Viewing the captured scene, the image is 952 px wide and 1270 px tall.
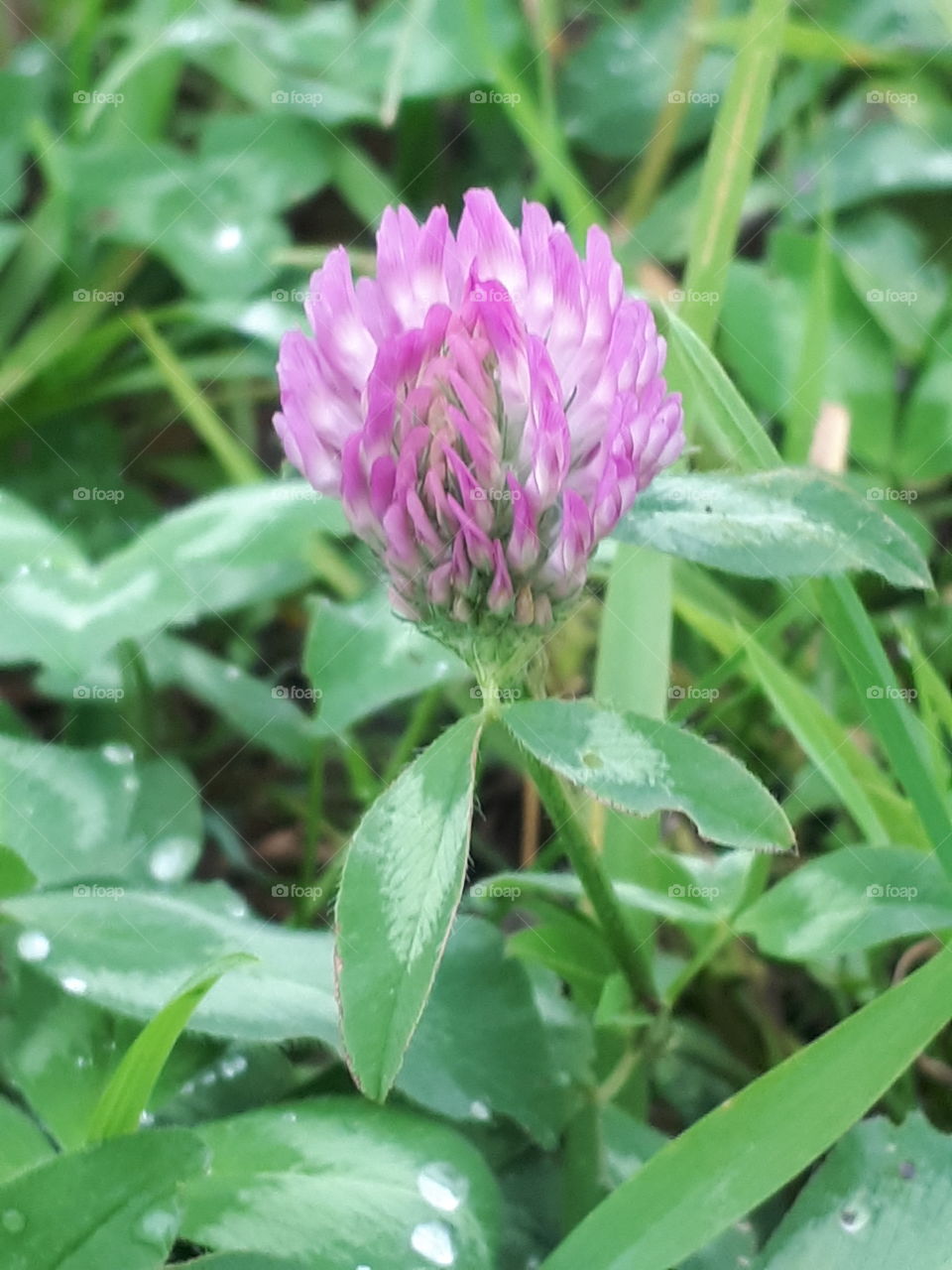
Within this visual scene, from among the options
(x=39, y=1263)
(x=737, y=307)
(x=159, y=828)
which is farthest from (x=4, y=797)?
(x=737, y=307)

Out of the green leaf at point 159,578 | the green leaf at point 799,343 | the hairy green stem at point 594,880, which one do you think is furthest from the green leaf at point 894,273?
the hairy green stem at point 594,880

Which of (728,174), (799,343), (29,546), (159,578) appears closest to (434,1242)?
(159,578)

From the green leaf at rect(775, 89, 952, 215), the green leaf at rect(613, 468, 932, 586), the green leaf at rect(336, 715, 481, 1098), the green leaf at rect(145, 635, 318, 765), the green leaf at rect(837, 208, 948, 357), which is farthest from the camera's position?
the green leaf at rect(775, 89, 952, 215)

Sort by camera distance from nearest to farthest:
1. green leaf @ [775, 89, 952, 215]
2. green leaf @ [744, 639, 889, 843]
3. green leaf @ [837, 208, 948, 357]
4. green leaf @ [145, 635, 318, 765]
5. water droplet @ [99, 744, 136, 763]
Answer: green leaf @ [744, 639, 889, 843], water droplet @ [99, 744, 136, 763], green leaf @ [145, 635, 318, 765], green leaf @ [837, 208, 948, 357], green leaf @ [775, 89, 952, 215]

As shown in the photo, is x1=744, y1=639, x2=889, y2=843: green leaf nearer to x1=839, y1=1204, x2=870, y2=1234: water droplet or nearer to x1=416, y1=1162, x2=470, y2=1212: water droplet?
x1=839, y1=1204, x2=870, y2=1234: water droplet

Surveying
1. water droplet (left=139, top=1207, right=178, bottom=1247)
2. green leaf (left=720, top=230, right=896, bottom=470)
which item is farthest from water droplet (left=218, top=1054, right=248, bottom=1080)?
green leaf (left=720, top=230, right=896, bottom=470)

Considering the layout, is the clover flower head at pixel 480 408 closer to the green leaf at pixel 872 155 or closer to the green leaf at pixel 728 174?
the green leaf at pixel 728 174

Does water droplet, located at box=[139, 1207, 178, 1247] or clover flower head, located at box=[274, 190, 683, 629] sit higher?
clover flower head, located at box=[274, 190, 683, 629]

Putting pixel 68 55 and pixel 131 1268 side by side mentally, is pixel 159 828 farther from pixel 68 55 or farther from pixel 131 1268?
pixel 68 55
